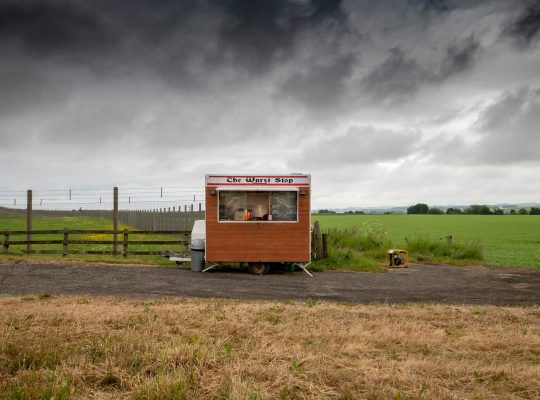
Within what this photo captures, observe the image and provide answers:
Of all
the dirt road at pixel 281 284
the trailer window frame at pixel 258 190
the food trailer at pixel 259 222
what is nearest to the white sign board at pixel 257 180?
the food trailer at pixel 259 222

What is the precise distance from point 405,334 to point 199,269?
10.0 m

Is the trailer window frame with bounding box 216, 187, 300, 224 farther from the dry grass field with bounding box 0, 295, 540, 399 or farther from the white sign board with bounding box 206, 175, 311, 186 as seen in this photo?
the dry grass field with bounding box 0, 295, 540, 399

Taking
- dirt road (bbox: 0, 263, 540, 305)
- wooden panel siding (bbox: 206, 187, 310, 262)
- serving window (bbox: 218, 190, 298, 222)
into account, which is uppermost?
serving window (bbox: 218, 190, 298, 222)

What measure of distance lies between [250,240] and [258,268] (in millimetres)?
883

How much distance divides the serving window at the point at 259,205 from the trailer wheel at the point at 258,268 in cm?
141

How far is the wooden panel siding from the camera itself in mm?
16078

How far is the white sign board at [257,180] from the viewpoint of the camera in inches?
635

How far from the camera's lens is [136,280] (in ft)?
42.9

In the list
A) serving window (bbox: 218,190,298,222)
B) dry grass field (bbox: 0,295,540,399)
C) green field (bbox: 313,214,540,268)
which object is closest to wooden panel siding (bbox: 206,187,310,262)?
serving window (bbox: 218,190,298,222)

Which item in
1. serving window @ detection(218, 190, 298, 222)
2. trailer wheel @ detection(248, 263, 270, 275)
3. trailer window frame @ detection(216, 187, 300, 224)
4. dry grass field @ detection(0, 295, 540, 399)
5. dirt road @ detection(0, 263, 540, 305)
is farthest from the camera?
serving window @ detection(218, 190, 298, 222)

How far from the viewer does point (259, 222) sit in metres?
16.1

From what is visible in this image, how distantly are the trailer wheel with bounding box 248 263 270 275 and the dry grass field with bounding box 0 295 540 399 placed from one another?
7.07 m

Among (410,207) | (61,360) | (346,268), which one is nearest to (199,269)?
(346,268)

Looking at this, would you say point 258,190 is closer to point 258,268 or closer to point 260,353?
point 258,268
